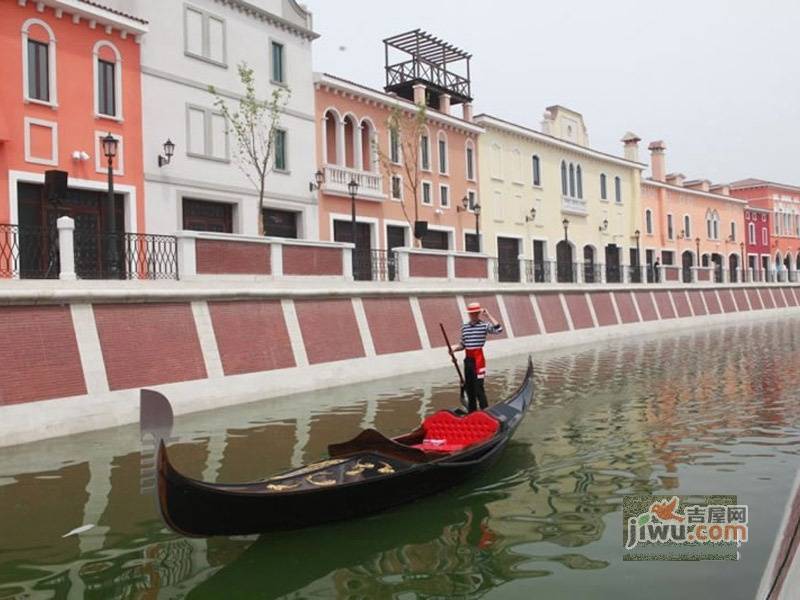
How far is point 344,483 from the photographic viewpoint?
6.09 m

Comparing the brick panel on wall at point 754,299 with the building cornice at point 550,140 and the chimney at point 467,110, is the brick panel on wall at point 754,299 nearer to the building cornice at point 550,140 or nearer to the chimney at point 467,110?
the building cornice at point 550,140

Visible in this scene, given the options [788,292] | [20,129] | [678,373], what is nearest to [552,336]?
[678,373]

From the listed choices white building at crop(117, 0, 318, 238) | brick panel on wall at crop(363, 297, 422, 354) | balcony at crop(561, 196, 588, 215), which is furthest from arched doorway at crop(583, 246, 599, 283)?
white building at crop(117, 0, 318, 238)

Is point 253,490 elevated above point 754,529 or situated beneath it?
elevated above

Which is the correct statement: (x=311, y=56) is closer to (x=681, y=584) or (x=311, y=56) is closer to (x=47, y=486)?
(x=47, y=486)

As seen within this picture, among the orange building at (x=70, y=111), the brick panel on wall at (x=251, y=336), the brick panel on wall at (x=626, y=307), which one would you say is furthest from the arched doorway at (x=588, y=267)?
the orange building at (x=70, y=111)

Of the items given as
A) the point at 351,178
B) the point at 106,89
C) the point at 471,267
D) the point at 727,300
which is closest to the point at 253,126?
the point at 106,89

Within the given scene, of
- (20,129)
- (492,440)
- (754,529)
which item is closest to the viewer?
(754,529)

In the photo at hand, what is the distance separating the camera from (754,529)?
602cm

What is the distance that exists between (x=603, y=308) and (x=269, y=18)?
57.2 feet

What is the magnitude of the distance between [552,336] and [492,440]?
58.4ft

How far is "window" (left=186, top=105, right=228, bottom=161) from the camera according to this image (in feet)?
66.2

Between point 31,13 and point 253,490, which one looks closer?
point 253,490

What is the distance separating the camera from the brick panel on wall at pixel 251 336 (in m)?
14.2
